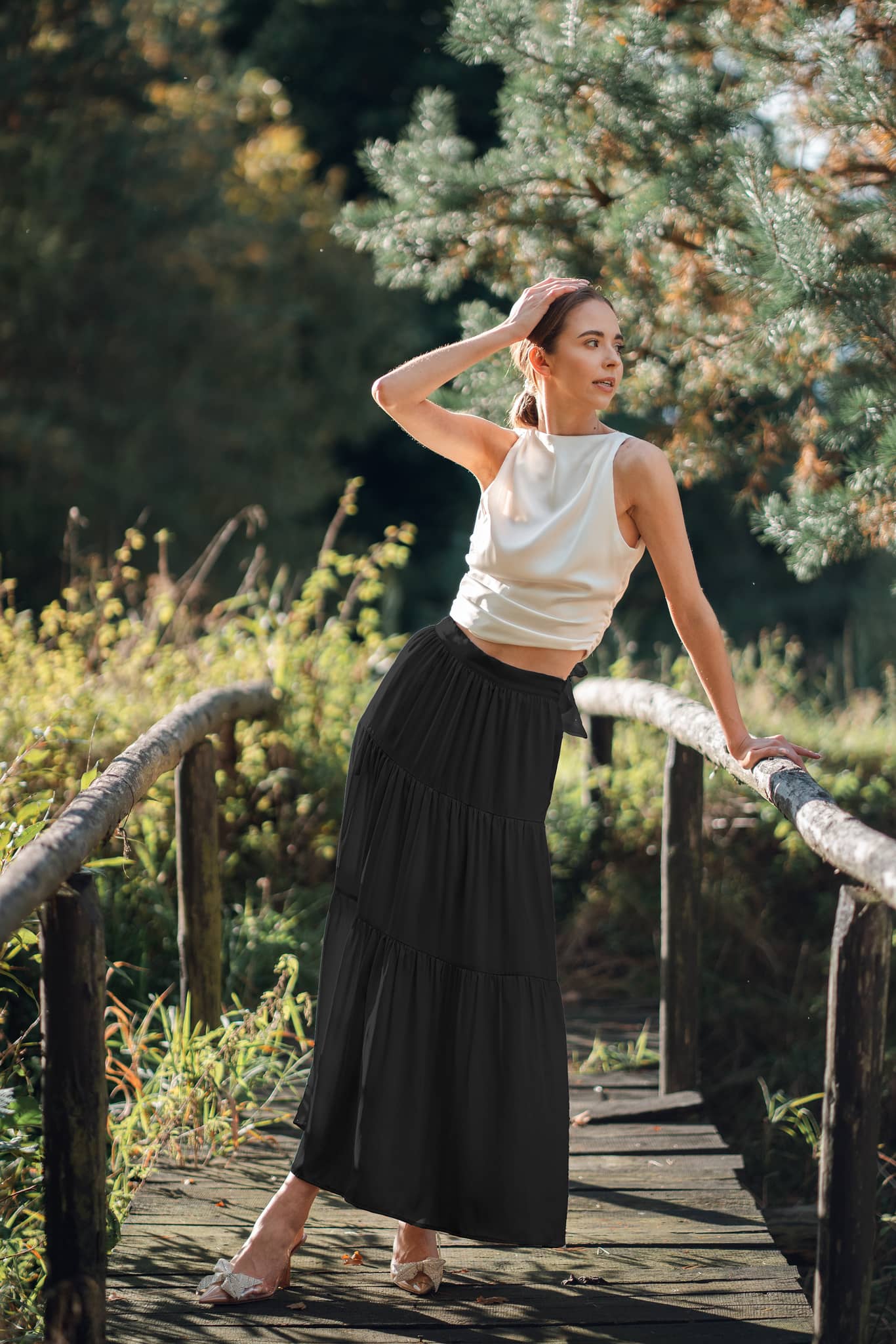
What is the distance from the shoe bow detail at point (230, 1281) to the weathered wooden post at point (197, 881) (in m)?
1.07

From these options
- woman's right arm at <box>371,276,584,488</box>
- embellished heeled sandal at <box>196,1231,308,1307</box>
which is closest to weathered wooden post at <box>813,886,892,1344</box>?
embellished heeled sandal at <box>196,1231,308,1307</box>

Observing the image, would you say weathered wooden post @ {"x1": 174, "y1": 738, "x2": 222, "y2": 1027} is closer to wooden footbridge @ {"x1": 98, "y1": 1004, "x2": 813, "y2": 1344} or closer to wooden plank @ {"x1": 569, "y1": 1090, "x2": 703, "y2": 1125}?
wooden footbridge @ {"x1": 98, "y1": 1004, "x2": 813, "y2": 1344}

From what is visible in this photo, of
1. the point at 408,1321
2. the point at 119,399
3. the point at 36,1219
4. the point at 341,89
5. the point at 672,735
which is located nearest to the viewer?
the point at 408,1321

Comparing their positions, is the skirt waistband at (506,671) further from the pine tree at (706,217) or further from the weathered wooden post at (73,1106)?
the pine tree at (706,217)

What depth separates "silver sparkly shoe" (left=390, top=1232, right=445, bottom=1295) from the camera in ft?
8.26

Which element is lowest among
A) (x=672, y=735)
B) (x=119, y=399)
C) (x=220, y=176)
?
(x=672, y=735)

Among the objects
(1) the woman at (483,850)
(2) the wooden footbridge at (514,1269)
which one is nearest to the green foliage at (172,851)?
(2) the wooden footbridge at (514,1269)

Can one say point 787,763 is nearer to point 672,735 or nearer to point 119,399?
point 672,735

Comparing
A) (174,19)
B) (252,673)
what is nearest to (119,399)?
(174,19)

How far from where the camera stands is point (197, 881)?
11.7 feet

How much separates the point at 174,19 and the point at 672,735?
50.1 ft

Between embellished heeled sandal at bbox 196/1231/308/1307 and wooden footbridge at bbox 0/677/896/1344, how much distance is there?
0.02 m

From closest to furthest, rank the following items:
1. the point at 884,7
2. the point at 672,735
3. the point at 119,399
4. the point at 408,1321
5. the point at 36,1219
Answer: the point at 408,1321 → the point at 36,1219 → the point at 884,7 → the point at 672,735 → the point at 119,399

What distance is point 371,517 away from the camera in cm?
1806
